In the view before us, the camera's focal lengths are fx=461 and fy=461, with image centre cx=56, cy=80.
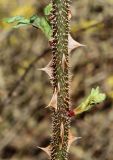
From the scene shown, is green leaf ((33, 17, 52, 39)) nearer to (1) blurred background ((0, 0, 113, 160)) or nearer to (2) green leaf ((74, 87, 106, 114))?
(2) green leaf ((74, 87, 106, 114))

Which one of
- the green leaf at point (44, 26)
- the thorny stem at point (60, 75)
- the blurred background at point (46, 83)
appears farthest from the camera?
the blurred background at point (46, 83)

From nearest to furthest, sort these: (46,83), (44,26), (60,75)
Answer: (60,75) → (44,26) → (46,83)

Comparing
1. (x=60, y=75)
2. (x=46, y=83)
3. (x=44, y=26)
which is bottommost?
(x=60, y=75)

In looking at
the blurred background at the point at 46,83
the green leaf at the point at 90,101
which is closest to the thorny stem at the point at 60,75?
the green leaf at the point at 90,101

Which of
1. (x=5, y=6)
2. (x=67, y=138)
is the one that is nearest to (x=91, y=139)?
(x=5, y=6)

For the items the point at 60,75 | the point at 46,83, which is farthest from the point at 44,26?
the point at 46,83

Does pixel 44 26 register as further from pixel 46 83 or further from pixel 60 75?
pixel 46 83

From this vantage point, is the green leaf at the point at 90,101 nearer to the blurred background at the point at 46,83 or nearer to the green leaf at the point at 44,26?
the green leaf at the point at 44,26

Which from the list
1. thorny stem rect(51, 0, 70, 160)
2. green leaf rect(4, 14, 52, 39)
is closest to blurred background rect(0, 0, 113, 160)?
green leaf rect(4, 14, 52, 39)
